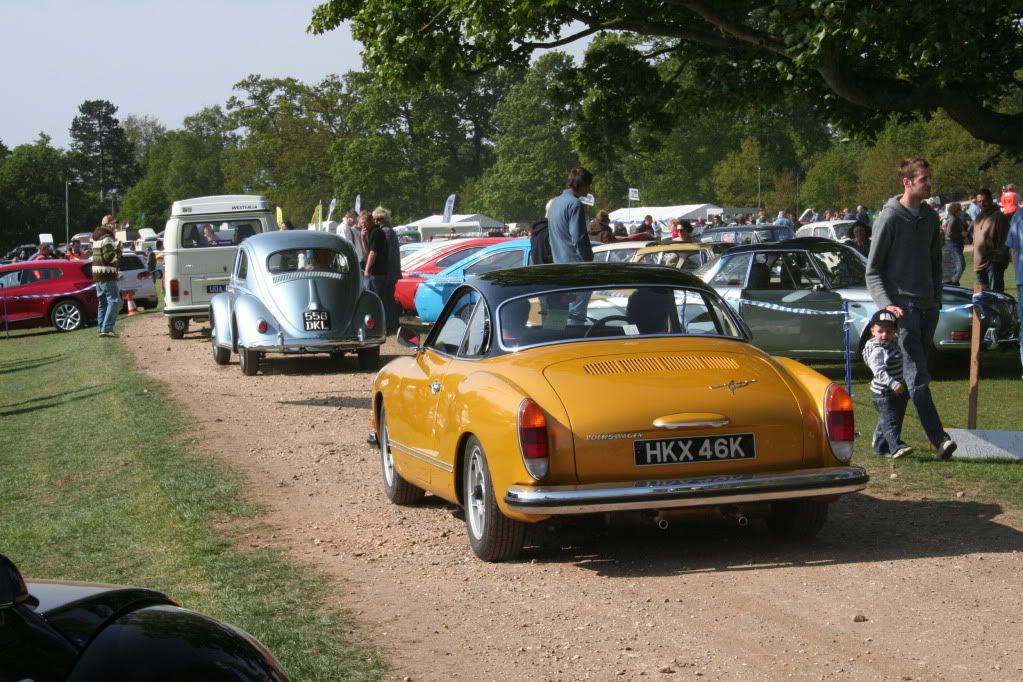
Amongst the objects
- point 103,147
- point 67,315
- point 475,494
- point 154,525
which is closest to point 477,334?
point 475,494

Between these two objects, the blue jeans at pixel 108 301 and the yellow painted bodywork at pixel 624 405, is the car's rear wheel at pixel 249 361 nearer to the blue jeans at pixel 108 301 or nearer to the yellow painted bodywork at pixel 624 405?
the blue jeans at pixel 108 301

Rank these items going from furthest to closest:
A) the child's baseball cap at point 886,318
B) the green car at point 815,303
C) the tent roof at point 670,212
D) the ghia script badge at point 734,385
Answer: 1. the tent roof at point 670,212
2. the green car at point 815,303
3. the child's baseball cap at point 886,318
4. the ghia script badge at point 734,385

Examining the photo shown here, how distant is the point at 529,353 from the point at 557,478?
3.21 ft

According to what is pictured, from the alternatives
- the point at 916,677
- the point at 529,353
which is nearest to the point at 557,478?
the point at 529,353

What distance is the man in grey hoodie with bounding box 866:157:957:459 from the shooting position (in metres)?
9.38

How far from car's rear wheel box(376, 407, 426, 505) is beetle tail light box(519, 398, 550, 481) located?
7.30 feet

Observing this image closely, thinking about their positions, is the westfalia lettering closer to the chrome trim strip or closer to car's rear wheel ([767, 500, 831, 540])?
car's rear wheel ([767, 500, 831, 540])

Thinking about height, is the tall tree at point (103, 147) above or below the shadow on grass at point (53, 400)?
above

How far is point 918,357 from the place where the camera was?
9.41m

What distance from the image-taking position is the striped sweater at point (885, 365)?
959 cm

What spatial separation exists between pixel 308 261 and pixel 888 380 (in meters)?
→ 10.0

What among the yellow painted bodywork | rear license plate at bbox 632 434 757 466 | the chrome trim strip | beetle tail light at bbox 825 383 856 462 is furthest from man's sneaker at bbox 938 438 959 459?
the chrome trim strip

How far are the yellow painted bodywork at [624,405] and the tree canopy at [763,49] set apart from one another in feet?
23.8

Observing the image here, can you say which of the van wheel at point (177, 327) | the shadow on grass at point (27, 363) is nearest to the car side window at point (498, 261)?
the van wheel at point (177, 327)
